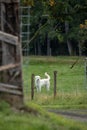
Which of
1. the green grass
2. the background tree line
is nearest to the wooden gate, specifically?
the green grass

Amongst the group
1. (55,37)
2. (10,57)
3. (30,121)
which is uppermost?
(10,57)

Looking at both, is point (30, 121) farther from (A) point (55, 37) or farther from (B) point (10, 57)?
(A) point (55, 37)

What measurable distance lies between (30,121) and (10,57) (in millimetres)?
1580

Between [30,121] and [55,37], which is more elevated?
[30,121]

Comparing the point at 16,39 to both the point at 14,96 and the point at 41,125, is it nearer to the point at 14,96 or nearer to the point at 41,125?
the point at 14,96

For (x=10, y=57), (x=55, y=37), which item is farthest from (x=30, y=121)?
(x=55, y=37)

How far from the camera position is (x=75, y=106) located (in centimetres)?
2048

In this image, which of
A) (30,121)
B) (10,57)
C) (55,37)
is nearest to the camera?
(30,121)

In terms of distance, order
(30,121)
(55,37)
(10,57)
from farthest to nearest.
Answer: (55,37)
(10,57)
(30,121)

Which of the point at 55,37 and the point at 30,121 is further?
the point at 55,37

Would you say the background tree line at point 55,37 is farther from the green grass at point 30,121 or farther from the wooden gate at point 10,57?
the green grass at point 30,121

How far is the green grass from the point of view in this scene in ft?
33.2

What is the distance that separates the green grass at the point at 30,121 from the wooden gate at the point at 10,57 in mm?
271

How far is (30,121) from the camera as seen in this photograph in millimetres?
10391
